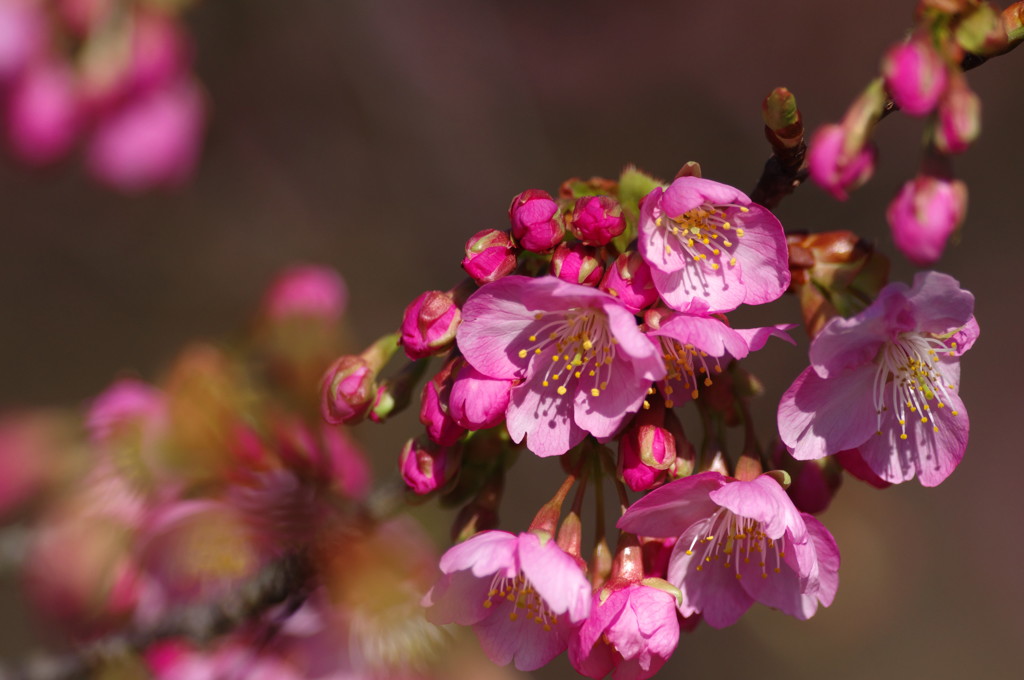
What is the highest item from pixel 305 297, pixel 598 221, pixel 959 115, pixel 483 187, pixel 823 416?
pixel 959 115

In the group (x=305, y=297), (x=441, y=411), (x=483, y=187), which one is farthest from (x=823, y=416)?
(x=483, y=187)

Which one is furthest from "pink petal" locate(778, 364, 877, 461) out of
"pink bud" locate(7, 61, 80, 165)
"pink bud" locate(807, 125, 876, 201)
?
"pink bud" locate(7, 61, 80, 165)

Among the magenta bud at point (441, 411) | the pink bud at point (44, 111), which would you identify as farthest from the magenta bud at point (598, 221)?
the pink bud at point (44, 111)

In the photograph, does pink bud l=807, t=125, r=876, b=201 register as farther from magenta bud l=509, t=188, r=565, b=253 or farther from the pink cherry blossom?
the pink cherry blossom

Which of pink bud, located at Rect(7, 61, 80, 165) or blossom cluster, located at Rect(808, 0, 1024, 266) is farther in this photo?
pink bud, located at Rect(7, 61, 80, 165)

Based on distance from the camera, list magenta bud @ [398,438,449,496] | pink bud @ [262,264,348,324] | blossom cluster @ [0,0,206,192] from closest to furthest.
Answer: magenta bud @ [398,438,449,496]
pink bud @ [262,264,348,324]
blossom cluster @ [0,0,206,192]

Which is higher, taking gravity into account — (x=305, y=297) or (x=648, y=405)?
(x=648, y=405)

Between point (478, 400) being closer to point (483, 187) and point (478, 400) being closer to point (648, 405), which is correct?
point (648, 405)
